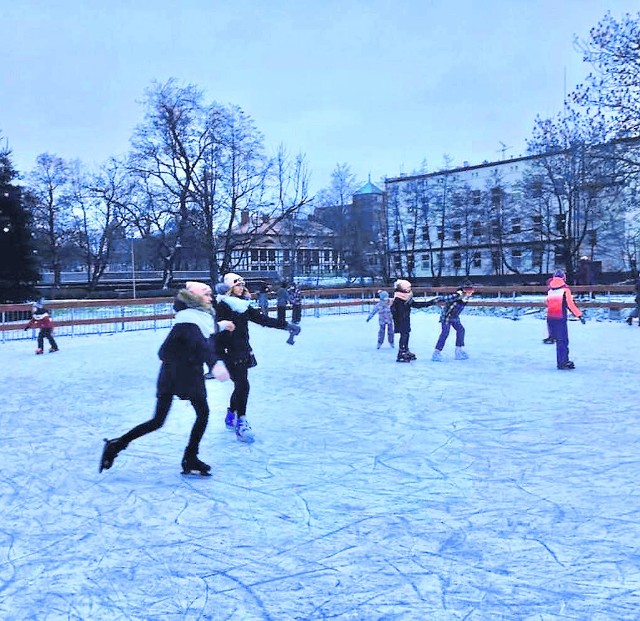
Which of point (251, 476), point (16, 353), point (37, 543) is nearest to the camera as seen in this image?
point (37, 543)

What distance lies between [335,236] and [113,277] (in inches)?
760

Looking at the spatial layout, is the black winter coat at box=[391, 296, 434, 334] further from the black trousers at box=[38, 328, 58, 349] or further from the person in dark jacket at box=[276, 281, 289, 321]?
the person in dark jacket at box=[276, 281, 289, 321]

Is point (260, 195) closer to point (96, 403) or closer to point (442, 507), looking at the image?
point (96, 403)

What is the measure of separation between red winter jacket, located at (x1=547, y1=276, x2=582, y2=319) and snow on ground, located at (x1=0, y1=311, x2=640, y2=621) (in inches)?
65.3

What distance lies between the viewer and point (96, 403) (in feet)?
Answer: 26.4

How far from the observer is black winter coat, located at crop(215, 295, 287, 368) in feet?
19.0

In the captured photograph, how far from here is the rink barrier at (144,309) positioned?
58.8 ft

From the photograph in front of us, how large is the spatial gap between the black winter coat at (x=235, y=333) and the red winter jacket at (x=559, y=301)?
6053 millimetres

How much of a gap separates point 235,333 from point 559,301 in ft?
21.2

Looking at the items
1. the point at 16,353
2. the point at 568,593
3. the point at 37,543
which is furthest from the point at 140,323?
the point at 568,593

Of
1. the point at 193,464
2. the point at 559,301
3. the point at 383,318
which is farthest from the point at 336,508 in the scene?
→ the point at 383,318

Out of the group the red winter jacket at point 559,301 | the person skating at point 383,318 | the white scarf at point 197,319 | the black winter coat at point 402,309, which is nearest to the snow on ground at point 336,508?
the white scarf at point 197,319

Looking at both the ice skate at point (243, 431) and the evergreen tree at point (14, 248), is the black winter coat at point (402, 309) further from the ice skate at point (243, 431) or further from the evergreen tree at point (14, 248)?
the evergreen tree at point (14, 248)

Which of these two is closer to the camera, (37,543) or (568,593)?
(568,593)
